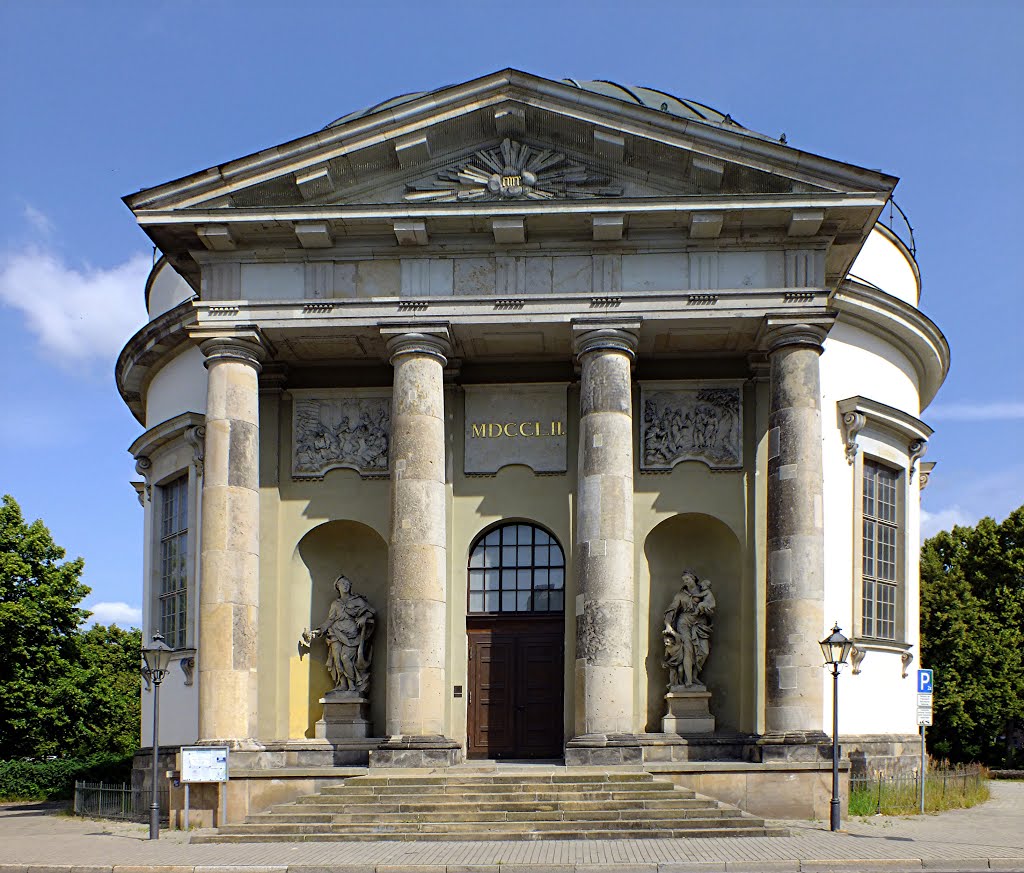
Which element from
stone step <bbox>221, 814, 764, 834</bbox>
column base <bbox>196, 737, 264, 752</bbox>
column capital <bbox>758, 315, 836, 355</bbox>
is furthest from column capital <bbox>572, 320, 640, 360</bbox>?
column base <bbox>196, 737, 264, 752</bbox>

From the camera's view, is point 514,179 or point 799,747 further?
point 514,179

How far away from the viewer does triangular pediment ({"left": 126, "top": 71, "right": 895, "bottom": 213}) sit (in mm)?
23969

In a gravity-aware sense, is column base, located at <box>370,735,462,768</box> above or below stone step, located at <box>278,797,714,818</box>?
above

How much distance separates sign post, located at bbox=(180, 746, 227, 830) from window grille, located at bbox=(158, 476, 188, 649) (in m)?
6.78

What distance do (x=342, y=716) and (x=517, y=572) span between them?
174 inches

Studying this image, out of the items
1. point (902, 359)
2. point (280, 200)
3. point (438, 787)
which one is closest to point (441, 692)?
point (438, 787)

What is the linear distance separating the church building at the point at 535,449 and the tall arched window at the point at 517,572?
0.06 metres

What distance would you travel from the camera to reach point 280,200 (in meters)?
24.9

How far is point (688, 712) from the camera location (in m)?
25.4

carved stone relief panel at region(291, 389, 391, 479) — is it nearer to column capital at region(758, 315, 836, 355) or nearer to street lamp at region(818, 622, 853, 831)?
column capital at region(758, 315, 836, 355)

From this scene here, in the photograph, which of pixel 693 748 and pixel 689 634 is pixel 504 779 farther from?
pixel 689 634

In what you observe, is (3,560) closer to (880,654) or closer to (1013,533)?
(880,654)

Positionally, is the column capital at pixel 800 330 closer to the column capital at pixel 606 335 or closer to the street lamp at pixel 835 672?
the column capital at pixel 606 335

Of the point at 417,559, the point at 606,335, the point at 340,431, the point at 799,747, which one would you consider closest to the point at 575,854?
the point at 799,747
